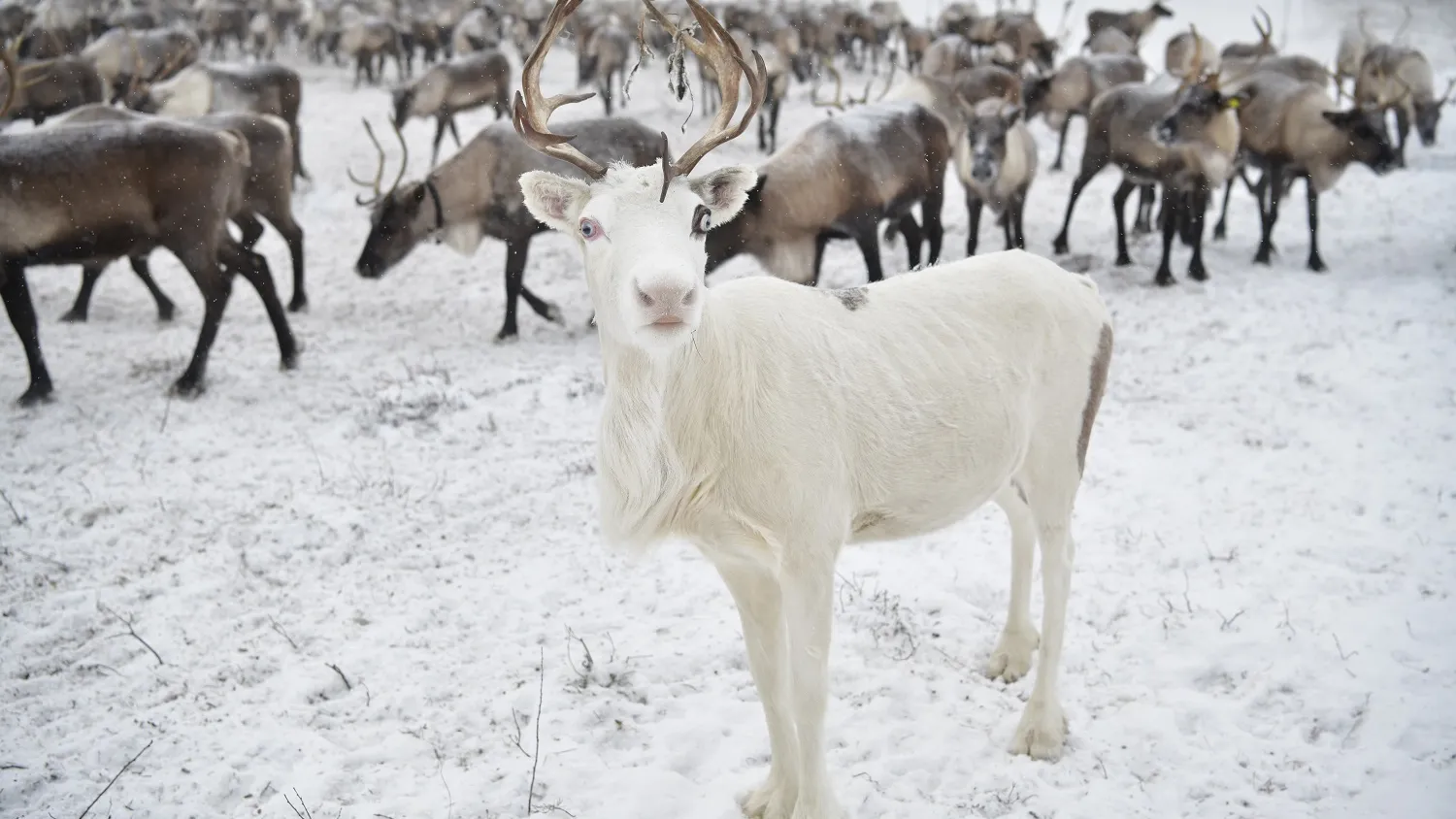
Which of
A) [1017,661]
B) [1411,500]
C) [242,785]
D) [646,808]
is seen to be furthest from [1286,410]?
[242,785]

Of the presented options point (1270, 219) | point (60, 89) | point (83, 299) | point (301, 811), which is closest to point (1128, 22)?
point (1270, 219)

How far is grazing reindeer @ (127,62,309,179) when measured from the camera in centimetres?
1312

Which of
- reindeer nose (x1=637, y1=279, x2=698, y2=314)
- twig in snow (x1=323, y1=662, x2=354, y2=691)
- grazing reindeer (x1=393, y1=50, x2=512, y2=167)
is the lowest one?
twig in snow (x1=323, y1=662, x2=354, y2=691)

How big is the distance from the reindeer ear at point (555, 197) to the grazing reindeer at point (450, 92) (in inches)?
523

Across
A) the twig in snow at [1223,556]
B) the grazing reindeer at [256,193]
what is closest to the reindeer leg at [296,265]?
the grazing reindeer at [256,193]

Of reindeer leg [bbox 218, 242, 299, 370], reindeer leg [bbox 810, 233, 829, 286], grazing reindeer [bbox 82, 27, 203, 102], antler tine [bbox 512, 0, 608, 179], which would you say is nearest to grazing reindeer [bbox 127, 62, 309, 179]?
grazing reindeer [bbox 82, 27, 203, 102]

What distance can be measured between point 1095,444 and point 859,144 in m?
3.82

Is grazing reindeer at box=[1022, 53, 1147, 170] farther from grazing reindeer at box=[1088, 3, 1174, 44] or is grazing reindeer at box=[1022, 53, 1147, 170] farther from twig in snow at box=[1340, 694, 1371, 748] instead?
twig in snow at box=[1340, 694, 1371, 748]

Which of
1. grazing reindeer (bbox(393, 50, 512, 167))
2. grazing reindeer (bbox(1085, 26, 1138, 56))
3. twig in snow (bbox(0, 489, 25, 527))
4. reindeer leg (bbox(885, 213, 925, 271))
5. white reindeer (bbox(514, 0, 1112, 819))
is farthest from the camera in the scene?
grazing reindeer (bbox(1085, 26, 1138, 56))

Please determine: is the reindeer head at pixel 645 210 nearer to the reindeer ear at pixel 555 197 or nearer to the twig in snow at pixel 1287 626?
the reindeer ear at pixel 555 197

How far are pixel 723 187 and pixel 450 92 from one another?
1444 centimetres

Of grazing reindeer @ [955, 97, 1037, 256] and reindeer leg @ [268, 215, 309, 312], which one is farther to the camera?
grazing reindeer @ [955, 97, 1037, 256]

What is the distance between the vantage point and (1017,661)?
393 cm

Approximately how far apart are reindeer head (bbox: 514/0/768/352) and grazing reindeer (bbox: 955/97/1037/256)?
751cm
